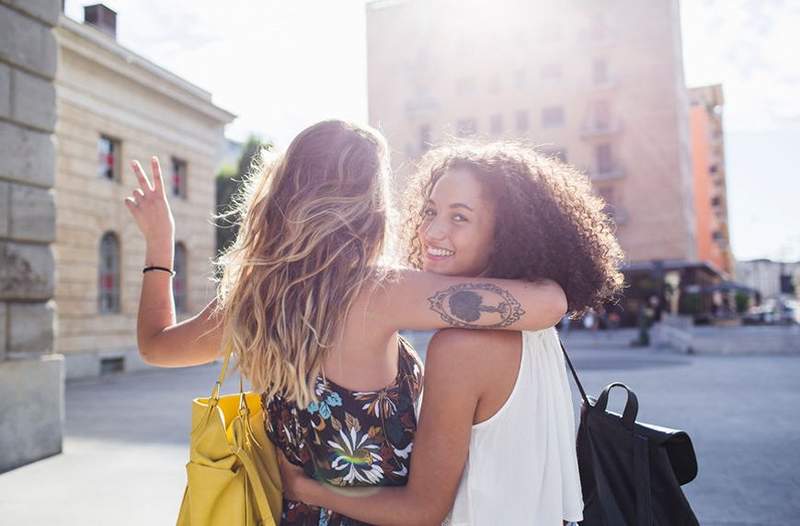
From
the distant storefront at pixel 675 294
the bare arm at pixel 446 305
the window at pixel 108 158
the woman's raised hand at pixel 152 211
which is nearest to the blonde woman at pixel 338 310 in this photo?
the bare arm at pixel 446 305

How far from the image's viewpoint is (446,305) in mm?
1539

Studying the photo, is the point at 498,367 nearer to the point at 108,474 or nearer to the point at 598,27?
the point at 108,474

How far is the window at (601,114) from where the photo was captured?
39.0 meters

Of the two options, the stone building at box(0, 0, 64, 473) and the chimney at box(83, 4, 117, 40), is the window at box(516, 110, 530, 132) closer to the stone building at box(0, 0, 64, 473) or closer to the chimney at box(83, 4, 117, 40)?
the chimney at box(83, 4, 117, 40)

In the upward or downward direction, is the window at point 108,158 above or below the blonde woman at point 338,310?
above

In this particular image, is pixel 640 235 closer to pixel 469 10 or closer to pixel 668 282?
pixel 668 282

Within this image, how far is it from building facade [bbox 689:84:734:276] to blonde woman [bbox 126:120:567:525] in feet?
163

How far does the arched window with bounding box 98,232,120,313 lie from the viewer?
1664cm

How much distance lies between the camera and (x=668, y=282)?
28.1 meters

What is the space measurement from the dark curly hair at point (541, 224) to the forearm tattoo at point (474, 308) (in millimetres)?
210

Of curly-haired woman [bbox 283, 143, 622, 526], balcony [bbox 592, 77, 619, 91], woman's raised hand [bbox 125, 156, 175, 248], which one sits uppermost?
balcony [bbox 592, 77, 619, 91]

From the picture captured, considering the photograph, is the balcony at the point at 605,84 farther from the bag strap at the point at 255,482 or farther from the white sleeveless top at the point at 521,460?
the bag strap at the point at 255,482

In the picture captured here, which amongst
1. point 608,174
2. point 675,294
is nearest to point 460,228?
point 675,294

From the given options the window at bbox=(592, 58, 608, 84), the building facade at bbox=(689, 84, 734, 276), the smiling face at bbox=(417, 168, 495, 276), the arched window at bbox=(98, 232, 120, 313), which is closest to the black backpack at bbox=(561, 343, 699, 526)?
the smiling face at bbox=(417, 168, 495, 276)
